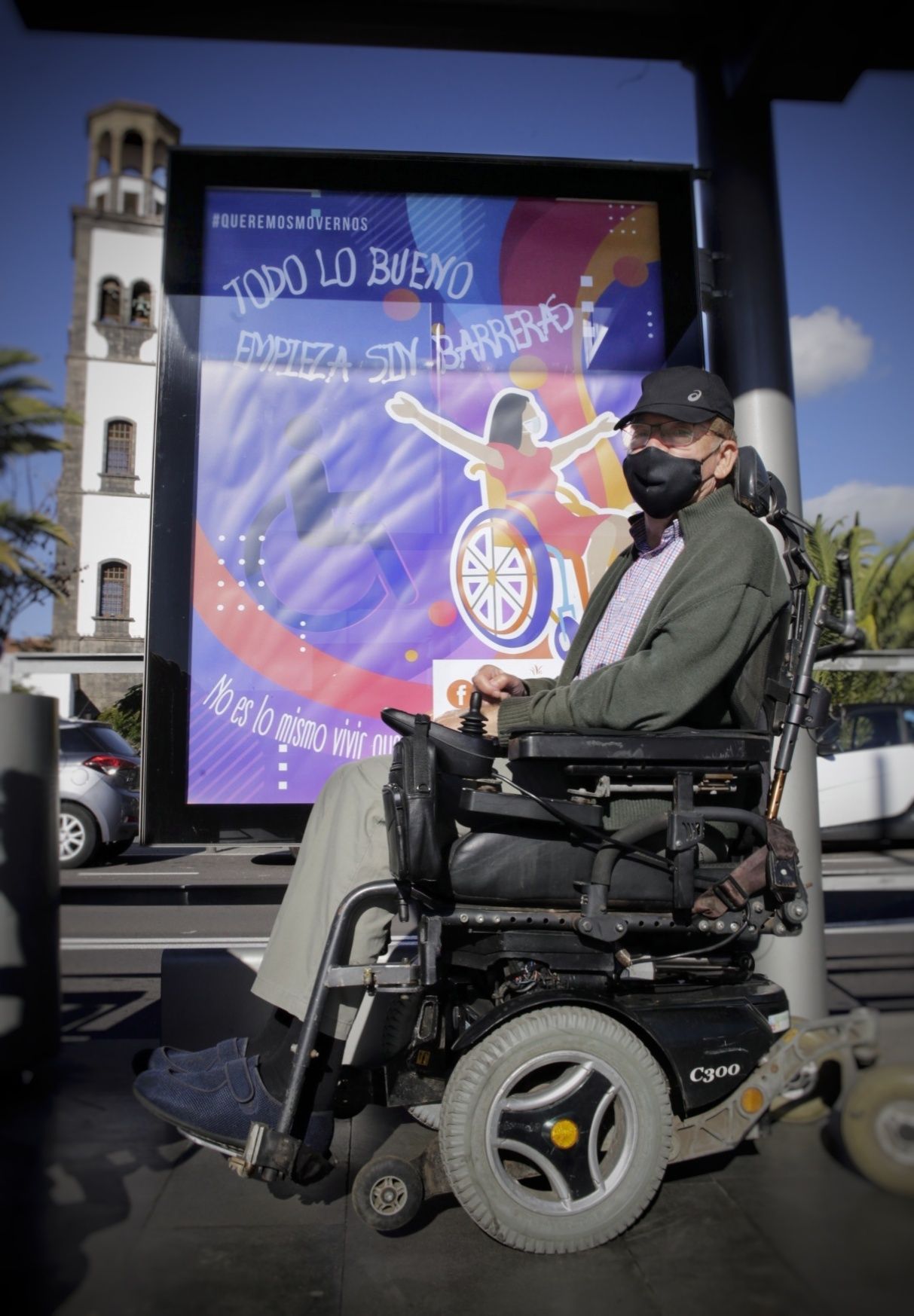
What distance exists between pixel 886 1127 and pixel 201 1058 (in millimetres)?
1652

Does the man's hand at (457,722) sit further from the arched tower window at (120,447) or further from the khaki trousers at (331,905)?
the arched tower window at (120,447)

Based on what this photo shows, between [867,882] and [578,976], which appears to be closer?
[578,976]

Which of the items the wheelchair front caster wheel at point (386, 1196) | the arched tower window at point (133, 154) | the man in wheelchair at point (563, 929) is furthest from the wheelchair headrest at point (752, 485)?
the arched tower window at point (133, 154)

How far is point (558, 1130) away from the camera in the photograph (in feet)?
7.25

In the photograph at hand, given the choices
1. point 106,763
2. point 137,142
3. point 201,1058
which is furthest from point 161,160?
point 106,763

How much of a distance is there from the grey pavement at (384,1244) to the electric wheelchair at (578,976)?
0.38 feet

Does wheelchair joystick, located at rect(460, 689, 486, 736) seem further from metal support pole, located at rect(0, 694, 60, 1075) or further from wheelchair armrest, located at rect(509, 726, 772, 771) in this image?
metal support pole, located at rect(0, 694, 60, 1075)

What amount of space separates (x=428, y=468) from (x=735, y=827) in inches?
79.2

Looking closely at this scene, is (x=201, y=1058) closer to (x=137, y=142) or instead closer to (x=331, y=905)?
(x=331, y=905)

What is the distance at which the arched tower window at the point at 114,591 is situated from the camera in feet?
13.4

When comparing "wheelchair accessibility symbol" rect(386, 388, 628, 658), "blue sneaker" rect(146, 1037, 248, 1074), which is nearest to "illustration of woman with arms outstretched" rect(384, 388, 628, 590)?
"wheelchair accessibility symbol" rect(386, 388, 628, 658)

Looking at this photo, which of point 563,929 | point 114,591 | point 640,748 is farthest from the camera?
point 114,591

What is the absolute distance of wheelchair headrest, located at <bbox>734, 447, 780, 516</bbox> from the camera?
257cm

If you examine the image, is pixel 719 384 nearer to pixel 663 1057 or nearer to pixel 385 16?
pixel 663 1057
